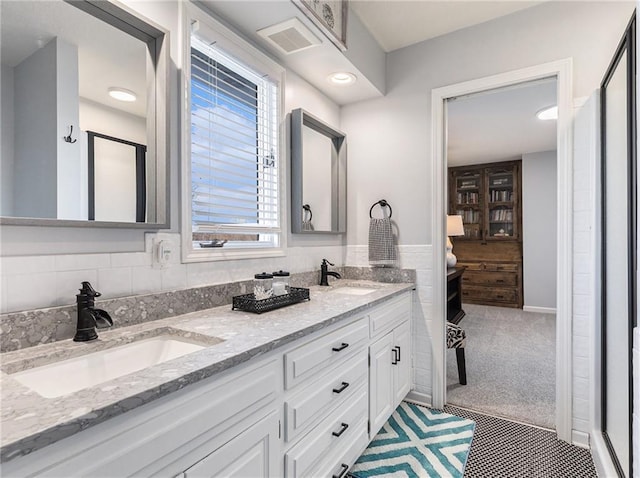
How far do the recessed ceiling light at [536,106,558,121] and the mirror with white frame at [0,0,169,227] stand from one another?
12.1 ft

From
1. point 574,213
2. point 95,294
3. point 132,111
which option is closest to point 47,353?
point 95,294

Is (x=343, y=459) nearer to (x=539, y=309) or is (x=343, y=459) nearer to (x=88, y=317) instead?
(x=88, y=317)

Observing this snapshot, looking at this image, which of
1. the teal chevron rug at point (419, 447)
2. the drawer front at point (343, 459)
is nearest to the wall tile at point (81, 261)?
the drawer front at point (343, 459)

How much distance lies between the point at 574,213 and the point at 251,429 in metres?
2.06

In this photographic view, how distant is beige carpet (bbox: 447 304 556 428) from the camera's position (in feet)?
7.82

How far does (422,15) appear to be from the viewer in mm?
2238

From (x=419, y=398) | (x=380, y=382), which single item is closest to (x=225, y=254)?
(x=380, y=382)

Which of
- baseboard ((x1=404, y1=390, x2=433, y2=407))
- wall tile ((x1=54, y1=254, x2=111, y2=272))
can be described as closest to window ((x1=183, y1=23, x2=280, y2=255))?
wall tile ((x1=54, y1=254, x2=111, y2=272))

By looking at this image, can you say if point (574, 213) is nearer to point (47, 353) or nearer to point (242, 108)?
point (242, 108)

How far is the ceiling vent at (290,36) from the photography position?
1771 millimetres

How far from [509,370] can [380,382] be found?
5.74 ft

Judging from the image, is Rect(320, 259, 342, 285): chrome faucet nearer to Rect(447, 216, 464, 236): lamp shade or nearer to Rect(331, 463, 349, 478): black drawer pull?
Rect(331, 463, 349, 478): black drawer pull

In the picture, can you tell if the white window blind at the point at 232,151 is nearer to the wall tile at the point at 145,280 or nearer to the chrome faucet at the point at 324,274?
the wall tile at the point at 145,280

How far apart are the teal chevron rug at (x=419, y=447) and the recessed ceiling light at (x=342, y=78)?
7.48 ft
